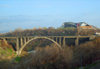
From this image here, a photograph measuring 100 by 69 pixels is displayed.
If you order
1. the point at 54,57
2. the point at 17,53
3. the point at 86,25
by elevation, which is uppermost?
the point at 86,25

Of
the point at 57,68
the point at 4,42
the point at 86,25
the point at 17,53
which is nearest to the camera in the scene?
the point at 57,68

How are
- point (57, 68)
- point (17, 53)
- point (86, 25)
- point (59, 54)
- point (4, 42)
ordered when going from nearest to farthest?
point (57, 68) < point (59, 54) < point (17, 53) < point (4, 42) < point (86, 25)

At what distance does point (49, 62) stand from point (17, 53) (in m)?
11.6

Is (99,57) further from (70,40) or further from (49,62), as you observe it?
(70,40)

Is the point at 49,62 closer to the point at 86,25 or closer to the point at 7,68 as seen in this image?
the point at 7,68

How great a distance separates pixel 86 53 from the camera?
1691 centimetres

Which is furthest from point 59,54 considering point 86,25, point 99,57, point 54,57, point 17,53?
point 86,25

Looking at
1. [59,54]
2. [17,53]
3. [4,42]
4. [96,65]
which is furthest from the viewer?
[4,42]

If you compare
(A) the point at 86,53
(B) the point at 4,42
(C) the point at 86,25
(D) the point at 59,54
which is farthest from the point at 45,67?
(C) the point at 86,25

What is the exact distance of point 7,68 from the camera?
17047 millimetres

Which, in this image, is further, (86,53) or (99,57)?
(86,53)

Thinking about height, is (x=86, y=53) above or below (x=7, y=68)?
above

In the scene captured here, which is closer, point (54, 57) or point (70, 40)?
point (54, 57)

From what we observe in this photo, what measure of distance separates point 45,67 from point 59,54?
220 centimetres
